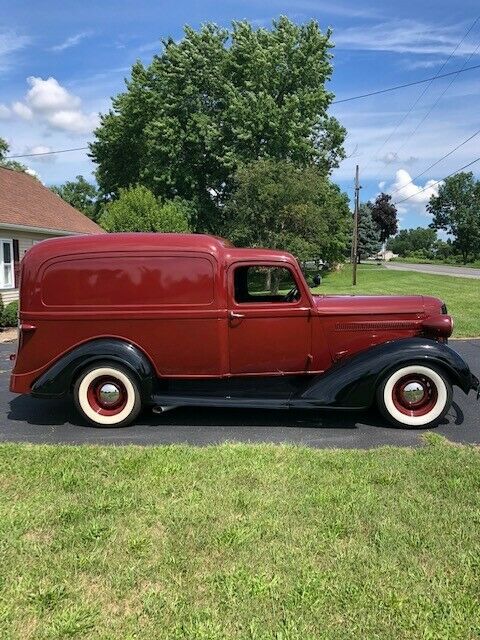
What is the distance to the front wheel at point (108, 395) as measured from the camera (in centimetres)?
561

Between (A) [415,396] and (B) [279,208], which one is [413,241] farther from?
(A) [415,396]

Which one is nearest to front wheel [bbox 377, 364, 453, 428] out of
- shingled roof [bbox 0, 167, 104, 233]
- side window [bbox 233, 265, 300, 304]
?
side window [bbox 233, 265, 300, 304]

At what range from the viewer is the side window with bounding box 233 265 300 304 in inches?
229

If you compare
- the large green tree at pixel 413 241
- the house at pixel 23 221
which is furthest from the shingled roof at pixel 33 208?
the large green tree at pixel 413 241

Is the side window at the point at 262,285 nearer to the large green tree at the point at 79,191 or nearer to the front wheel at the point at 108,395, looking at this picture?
the front wheel at the point at 108,395

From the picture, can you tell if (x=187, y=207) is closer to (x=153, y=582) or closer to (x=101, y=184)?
(x=101, y=184)

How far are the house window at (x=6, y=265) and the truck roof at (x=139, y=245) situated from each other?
459 inches

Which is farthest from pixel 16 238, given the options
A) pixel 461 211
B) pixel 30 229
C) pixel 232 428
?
pixel 461 211

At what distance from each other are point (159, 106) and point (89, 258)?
98.6 feet

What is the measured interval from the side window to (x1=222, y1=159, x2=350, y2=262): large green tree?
19.9 metres

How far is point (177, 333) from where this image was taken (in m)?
5.67

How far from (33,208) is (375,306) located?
16805 mm

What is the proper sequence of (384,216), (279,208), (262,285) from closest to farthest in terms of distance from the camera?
(262,285)
(279,208)
(384,216)

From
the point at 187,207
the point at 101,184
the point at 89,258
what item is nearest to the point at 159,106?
the point at 187,207
